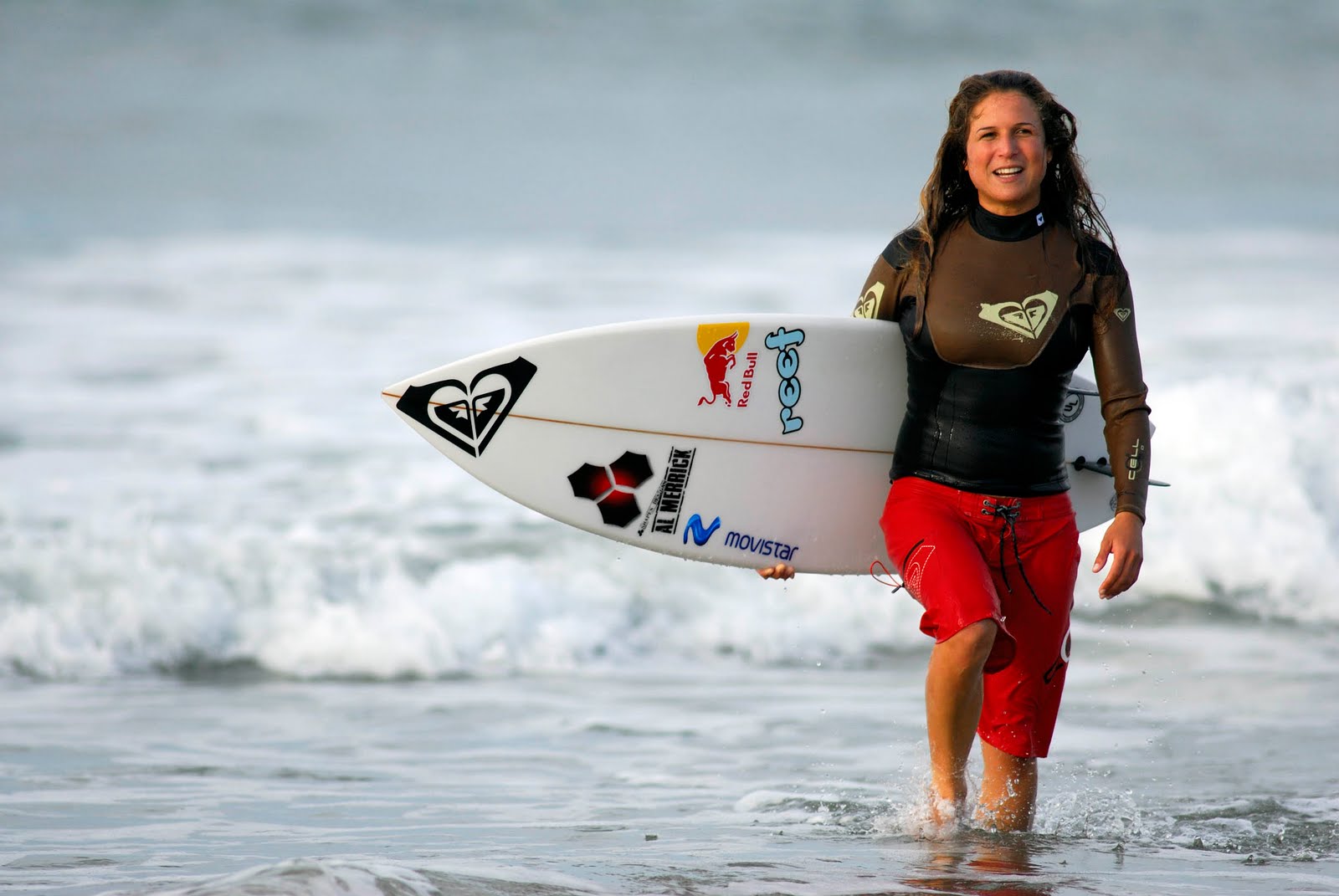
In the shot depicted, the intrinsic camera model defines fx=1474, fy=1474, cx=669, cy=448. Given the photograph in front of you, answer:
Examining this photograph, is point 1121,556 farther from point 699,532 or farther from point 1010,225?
point 699,532

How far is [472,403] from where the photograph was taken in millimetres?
3795

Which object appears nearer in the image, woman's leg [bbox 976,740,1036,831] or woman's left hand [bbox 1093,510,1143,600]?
woman's left hand [bbox 1093,510,1143,600]

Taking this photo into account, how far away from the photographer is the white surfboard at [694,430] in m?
3.77

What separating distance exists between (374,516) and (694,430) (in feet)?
16.3

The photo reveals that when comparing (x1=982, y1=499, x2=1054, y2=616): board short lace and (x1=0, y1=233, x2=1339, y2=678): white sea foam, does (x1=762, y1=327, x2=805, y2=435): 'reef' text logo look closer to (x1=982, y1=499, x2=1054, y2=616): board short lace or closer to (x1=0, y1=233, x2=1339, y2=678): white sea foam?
(x1=982, y1=499, x2=1054, y2=616): board short lace

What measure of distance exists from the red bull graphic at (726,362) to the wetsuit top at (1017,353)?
0.74 meters

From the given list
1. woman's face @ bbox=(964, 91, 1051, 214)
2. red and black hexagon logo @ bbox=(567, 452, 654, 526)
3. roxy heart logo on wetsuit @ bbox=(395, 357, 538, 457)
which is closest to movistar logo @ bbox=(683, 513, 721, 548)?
red and black hexagon logo @ bbox=(567, 452, 654, 526)

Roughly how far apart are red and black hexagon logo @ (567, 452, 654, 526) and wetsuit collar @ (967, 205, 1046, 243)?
1.12 metres

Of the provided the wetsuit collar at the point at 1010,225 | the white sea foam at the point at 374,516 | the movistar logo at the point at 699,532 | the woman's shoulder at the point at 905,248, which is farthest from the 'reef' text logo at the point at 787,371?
the white sea foam at the point at 374,516

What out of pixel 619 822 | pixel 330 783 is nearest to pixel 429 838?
pixel 619 822

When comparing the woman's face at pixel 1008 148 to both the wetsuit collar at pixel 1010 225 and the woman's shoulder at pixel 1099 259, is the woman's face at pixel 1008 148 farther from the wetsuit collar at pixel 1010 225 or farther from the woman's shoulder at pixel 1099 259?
the woman's shoulder at pixel 1099 259

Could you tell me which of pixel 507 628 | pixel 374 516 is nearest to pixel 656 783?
pixel 507 628

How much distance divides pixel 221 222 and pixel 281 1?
8.45 meters

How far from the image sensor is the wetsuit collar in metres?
3.17
